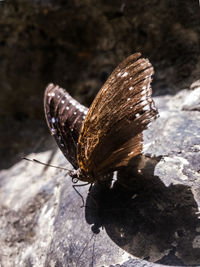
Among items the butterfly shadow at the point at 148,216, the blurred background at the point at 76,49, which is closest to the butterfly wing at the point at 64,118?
the butterfly shadow at the point at 148,216

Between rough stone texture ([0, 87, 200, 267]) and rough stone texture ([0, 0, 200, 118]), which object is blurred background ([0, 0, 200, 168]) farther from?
rough stone texture ([0, 87, 200, 267])

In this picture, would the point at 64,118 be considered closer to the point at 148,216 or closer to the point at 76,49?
the point at 148,216

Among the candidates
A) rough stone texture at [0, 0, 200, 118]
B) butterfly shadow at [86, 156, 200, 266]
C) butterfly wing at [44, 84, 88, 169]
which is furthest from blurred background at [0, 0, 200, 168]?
butterfly shadow at [86, 156, 200, 266]

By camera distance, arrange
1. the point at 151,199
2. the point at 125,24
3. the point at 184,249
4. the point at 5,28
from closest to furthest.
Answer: the point at 184,249 < the point at 151,199 < the point at 125,24 < the point at 5,28

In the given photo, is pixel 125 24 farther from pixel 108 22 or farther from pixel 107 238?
pixel 107 238

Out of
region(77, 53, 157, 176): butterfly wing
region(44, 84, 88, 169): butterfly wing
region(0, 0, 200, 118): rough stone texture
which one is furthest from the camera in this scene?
region(0, 0, 200, 118): rough stone texture

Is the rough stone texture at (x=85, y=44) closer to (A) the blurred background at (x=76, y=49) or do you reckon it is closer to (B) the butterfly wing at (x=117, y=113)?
(A) the blurred background at (x=76, y=49)

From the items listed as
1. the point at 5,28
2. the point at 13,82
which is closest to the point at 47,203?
the point at 13,82

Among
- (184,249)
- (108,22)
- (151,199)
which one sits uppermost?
(108,22)
